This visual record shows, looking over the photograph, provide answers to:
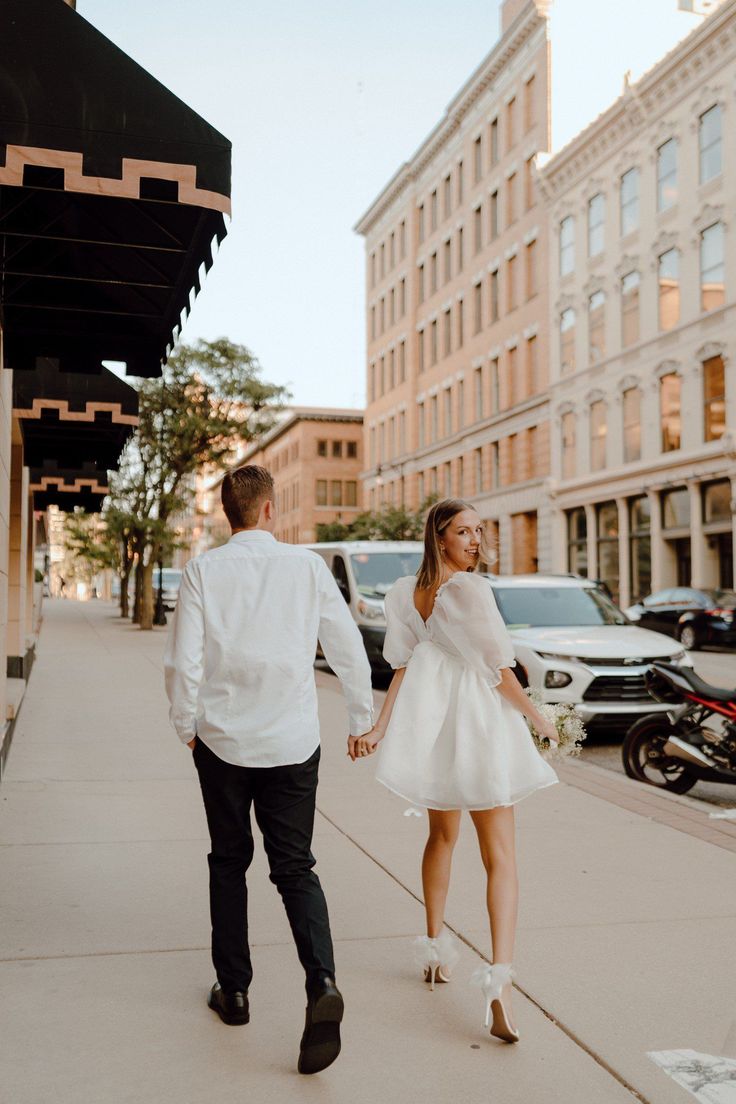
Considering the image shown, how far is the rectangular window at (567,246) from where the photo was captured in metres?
42.2

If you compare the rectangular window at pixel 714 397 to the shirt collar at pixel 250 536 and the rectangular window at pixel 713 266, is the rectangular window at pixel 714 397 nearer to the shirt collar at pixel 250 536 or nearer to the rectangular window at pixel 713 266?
the rectangular window at pixel 713 266

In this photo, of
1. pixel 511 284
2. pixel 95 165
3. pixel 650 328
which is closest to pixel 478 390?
pixel 511 284

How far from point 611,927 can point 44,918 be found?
95.5 inches

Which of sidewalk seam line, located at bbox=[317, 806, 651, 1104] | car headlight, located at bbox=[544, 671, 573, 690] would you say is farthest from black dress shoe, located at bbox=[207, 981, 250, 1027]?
car headlight, located at bbox=[544, 671, 573, 690]

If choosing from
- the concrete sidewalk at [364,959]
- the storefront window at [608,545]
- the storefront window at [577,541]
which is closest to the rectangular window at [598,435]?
the storefront window at [608,545]

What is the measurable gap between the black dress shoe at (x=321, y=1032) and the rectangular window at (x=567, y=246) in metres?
40.9

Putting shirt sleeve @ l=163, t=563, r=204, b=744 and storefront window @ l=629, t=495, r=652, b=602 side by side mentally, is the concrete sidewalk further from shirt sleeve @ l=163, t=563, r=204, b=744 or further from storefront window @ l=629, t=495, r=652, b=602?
storefront window @ l=629, t=495, r=652, b=602

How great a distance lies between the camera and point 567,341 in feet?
139

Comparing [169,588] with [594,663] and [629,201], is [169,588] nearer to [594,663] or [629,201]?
[629,201]

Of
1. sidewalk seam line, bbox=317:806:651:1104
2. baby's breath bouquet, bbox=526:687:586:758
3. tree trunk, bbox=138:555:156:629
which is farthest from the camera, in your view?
tree trunk, bbox=138:555:156:629

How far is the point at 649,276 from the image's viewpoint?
121 ft

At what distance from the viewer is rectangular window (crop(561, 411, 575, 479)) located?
41.9 m

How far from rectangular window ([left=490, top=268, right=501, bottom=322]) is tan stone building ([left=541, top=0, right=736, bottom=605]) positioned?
5479 millimetres

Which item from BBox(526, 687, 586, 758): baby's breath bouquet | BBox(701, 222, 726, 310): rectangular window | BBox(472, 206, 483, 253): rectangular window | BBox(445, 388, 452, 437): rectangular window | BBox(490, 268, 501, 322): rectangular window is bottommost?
BBox(526, 687, 586, 758): baby's breath bouquet
